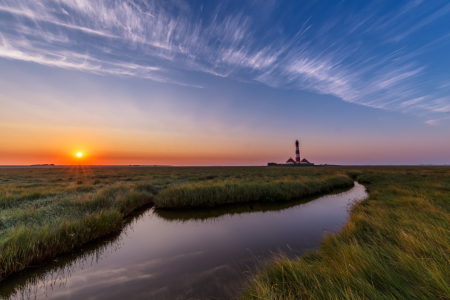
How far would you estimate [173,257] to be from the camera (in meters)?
6.18

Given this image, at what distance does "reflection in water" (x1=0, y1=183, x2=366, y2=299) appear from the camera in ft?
14.5

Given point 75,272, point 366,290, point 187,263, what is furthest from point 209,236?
point 366,290

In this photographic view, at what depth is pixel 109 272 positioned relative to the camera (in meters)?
5.29

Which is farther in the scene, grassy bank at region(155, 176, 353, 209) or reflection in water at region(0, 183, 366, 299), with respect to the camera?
grassy bank at region(155, 176, 353, 209)

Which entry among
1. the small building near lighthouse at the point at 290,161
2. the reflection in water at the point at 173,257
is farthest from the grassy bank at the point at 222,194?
the small building near lighthouse at the point at 290,161

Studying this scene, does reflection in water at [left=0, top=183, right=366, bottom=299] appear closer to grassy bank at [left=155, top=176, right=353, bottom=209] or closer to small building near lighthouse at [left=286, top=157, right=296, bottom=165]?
grassy bank at [left=155, top=176, right=353, bottom=209]

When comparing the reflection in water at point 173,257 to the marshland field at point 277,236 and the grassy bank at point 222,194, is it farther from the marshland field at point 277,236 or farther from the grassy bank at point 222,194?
the grassy bank at point 222,194

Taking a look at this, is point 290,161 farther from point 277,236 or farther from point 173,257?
A: point 173,257

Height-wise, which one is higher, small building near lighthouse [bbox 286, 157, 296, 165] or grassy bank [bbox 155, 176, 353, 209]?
small building near lighthouse [bbox 286, 157, 296, 165]

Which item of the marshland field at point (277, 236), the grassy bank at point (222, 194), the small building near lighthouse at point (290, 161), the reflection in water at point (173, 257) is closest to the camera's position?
the marshland field at point (277, 236)

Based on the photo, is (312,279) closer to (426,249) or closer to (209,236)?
(426,249)

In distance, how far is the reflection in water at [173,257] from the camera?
174 inches

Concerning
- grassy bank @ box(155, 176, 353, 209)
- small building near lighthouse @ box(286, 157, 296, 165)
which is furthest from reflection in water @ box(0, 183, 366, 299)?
small building near lighthouse @ box(286, 157, 296, 165)

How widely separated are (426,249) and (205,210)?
10.4 meters
